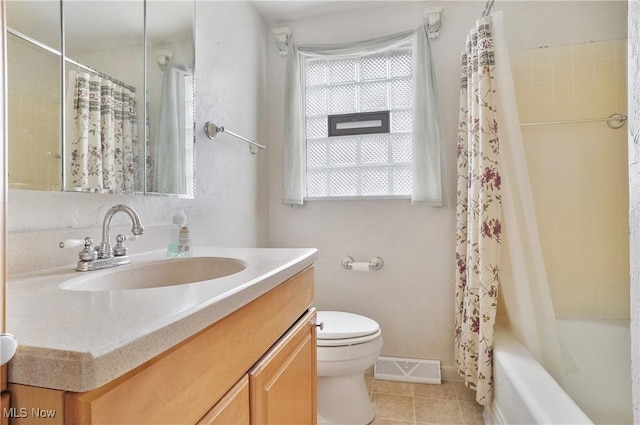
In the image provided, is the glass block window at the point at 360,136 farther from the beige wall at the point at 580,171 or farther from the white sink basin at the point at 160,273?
the white sink basin at the point at 160,273

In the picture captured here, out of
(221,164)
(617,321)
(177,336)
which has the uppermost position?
(221,164)

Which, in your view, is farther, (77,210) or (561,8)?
(561,8)

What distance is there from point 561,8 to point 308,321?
2.23m

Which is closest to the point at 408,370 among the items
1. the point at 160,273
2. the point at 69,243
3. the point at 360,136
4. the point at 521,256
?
the point at 521,256

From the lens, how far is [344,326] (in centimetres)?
160

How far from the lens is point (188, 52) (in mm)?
1350

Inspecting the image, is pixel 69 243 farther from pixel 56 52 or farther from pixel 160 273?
pixel 56 52

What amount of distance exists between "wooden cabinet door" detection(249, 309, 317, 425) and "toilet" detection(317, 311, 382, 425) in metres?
0.36

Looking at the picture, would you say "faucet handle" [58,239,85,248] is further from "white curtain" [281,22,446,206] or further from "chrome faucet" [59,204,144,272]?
"white curtain" [281,22,446,206]

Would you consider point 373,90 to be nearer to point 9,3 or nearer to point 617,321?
point 9,3

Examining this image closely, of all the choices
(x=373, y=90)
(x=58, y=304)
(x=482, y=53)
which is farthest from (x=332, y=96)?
(x=58, y=304)

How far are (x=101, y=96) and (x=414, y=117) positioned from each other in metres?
1.57

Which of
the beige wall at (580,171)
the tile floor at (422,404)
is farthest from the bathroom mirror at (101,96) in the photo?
the beige wall at (580,171)
